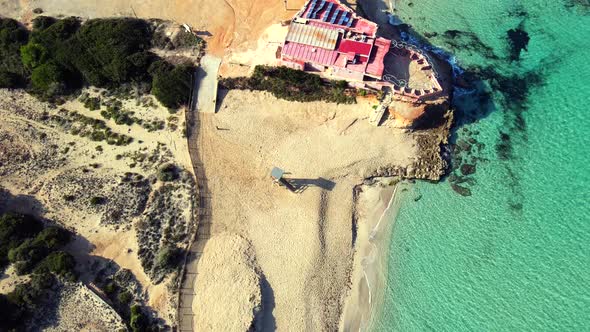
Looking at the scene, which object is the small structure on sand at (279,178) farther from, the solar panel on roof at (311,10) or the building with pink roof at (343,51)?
the solar panel on roof at (311,10)

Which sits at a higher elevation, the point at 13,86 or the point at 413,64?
the point at 413,64

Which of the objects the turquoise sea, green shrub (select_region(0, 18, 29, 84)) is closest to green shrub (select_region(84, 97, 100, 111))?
green shrub (select_region(0, 18, 29, 84))

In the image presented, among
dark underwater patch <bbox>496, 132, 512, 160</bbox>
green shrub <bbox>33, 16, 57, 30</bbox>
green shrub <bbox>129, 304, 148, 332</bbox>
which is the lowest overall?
green shrub <bbox>129, 304, 148, 332</bbox>

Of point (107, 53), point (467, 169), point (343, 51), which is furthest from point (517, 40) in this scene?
point (107, 53)

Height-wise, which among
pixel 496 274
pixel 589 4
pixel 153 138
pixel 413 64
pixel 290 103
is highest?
pixel 589 4

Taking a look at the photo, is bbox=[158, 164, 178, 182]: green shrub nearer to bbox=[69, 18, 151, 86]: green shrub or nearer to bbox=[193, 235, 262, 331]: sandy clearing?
bbox=[193, 235, 262, 331]: sandy clearing

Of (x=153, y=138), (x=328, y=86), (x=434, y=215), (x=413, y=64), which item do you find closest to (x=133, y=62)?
(x=153, y=138)

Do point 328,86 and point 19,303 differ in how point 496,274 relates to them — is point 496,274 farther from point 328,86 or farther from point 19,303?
point 19,303

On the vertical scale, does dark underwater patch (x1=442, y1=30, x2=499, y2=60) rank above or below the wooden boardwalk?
above
